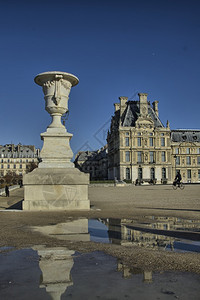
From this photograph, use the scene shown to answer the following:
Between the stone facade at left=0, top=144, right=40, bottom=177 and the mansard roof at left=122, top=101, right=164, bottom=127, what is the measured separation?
148 ft

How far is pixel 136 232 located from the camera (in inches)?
224

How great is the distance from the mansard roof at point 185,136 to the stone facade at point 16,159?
49462 millimetres

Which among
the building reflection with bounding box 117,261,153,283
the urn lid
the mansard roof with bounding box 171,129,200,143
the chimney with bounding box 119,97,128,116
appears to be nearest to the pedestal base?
the urn lid

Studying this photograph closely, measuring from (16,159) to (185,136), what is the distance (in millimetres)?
58319

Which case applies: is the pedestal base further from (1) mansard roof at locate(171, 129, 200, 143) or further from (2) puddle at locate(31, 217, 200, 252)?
(1) mansard roof at locate(171, 129, 200, 143)

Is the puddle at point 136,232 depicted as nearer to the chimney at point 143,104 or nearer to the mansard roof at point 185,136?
the chimney at point 143,104

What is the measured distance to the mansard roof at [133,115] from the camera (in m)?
66.7

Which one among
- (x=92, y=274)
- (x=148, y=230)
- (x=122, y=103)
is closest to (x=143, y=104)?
(x=122, y=103)

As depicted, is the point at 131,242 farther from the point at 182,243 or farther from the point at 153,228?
the point at 153,228

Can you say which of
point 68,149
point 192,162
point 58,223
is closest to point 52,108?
point 68,149

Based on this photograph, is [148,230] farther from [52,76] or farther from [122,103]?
[122,103]

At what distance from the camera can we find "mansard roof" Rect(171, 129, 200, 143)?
72875 mm

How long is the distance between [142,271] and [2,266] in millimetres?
1648

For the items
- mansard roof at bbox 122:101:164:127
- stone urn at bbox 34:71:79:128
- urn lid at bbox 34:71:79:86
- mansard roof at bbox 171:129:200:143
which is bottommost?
stone urn at bbox 34:71:79:128
